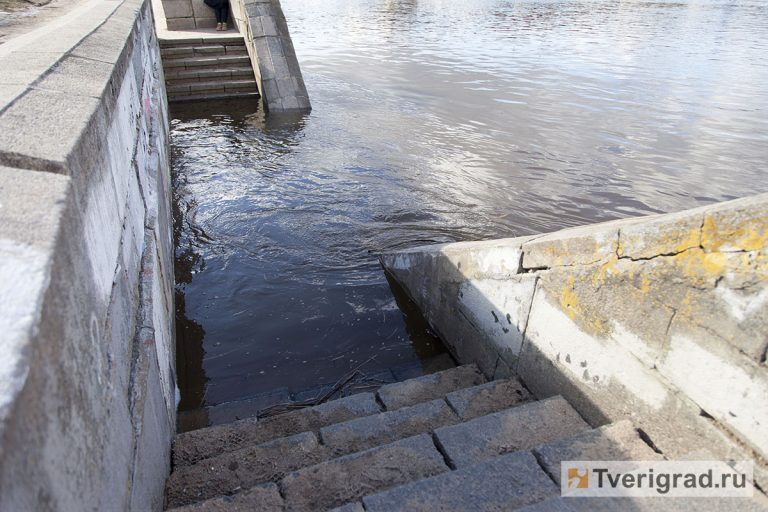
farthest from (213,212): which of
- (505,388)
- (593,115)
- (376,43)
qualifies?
(376,43)

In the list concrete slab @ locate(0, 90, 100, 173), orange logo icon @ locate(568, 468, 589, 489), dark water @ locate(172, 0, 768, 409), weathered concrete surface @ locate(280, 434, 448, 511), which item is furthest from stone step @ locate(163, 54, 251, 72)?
orange logo icon @ locate(568, 468, 589, 489)

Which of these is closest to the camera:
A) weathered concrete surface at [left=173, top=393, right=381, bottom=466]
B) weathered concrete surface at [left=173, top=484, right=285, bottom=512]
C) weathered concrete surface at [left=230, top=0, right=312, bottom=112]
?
weathered concrete surface at [left=173, top=484, right=285, bottom=512]

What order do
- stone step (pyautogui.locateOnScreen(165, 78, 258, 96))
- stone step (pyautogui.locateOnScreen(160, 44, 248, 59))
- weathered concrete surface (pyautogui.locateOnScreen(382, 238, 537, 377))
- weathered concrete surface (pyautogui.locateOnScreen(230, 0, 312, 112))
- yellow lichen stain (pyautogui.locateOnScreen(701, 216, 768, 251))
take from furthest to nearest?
1. stone step (pyautogui.locateOnScreen(160, 44, 248, 59))
2. stone step (pyautogui.locateOnScreen(165, 78, 258, 96))
3. weathered concrete surface (pyautogui.locateOnScreen(230, 0, 312, 112))
4. weathered concrete surface (pyautogui.locateOnScreen(382, 238, 537, 377))
5. yellow lichen stain (pyautogui.locateOnScreen(701, 216, 768, 251))

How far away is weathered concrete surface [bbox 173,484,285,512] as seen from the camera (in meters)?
1.99

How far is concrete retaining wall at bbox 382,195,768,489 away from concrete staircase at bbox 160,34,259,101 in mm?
10849

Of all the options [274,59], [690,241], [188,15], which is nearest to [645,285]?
[690,241]

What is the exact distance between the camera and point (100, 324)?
1.39m

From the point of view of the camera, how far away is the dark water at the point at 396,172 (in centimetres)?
476

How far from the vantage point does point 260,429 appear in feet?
9.68

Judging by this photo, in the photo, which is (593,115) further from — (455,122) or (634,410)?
(634,410)

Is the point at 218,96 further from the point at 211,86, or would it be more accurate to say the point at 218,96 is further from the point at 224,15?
the point at 224,15

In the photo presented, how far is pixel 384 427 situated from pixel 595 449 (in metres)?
1.08

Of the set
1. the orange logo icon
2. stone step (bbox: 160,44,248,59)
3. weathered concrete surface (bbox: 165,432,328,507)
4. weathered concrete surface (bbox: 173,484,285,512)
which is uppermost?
stone step (bbox: 160,44,248,59)

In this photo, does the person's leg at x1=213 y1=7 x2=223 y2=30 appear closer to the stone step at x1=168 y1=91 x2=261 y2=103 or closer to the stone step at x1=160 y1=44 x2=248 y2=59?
the stone step at x1=160 y1=44 x2=248 y2=59
